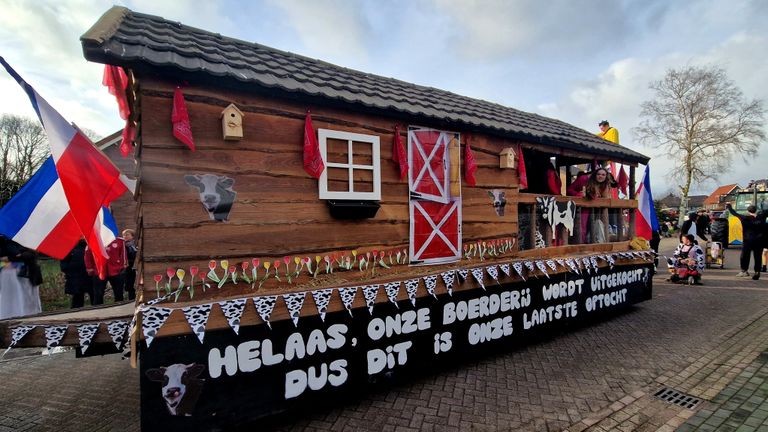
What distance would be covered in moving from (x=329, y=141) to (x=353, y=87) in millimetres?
996

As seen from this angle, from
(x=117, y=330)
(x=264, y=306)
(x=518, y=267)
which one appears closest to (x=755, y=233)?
(x=518, y=267)

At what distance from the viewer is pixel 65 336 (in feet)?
10.9

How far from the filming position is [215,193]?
3.46 meters

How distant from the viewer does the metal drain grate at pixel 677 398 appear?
3971mm

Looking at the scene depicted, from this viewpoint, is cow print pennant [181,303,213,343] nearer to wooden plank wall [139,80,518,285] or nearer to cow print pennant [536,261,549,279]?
wooden plank wall [139,80,518,285]

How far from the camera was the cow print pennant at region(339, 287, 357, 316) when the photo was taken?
3.91 metres

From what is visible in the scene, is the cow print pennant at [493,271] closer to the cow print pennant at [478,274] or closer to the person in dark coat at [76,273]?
the cow print pennant at [478,274]

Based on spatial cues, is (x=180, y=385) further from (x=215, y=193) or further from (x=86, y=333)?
(x=215, y=193)

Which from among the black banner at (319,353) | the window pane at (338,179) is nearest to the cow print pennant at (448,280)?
the black banner at (319,353)

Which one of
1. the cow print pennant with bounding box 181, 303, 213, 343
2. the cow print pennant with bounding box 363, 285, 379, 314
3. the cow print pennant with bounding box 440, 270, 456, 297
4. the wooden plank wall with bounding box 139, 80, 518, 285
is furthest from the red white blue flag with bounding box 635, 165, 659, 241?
the cow print pennant with bounding box 181, 303, 213, 343

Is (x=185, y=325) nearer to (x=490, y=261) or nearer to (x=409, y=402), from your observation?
(x=409, y=402)

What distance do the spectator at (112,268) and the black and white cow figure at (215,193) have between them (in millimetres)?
5259

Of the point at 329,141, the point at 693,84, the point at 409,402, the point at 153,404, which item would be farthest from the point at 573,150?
the point at 693,84

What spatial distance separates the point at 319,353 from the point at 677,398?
4.25 metres
